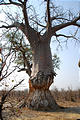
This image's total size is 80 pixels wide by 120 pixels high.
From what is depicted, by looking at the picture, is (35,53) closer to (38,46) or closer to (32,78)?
(38,46)

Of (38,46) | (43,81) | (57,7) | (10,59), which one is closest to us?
(10,59)

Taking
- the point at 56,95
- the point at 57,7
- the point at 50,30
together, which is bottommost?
the point at 56,95

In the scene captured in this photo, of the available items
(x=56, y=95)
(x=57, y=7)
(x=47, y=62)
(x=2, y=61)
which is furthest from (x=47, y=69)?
(x=56, y=95)

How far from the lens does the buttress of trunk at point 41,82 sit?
21.6 ft

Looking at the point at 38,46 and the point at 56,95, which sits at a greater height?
the point at 38,46

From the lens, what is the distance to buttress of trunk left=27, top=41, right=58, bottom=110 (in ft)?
21.6

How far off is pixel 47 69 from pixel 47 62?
0.93 ft

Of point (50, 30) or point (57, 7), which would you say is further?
A: point (57, 7)

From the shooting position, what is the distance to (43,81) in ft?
21.9

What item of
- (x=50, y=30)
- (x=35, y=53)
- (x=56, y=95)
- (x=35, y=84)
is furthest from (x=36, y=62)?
(x=56, y=95)

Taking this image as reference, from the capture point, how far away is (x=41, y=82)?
666cm

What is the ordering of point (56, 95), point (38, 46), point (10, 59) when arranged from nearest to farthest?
point (10, 59) < point (38, 46) < point (56, 95)

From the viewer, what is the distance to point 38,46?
7215 mm

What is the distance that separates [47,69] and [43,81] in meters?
0.50
